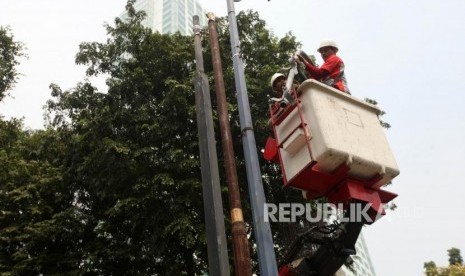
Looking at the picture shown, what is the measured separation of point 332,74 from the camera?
5.45m

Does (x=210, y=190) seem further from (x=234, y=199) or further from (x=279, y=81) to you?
(x=279, y=81)

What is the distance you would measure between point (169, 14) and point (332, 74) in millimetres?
91187

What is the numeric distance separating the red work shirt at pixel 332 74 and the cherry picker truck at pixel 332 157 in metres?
0.33

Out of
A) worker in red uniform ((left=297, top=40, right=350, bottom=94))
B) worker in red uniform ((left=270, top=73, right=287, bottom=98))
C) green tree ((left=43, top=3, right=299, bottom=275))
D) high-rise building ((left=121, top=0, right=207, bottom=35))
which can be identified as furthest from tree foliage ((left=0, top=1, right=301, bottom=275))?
high-rise building ((left=121, top=0, right=207, bottom=35))

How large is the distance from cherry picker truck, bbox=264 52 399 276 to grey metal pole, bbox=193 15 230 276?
919 millimetres

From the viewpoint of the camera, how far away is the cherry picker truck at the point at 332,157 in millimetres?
4477

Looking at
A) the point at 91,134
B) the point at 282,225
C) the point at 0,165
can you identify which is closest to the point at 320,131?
the point at 282,225

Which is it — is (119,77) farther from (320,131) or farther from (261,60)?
(320,131)

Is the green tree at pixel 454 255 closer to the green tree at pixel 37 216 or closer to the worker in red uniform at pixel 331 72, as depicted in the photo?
the green tree at pixel 37 216

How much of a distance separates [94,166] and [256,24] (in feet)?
22.7

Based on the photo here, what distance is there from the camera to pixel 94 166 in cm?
1147

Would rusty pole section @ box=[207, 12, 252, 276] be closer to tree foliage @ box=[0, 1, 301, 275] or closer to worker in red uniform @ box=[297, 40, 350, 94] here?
worker in red uniform @ box=[297, 40, 350, 94]

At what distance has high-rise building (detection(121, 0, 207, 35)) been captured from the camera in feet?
292

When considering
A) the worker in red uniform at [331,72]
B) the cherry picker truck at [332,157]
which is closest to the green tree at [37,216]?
the cherry picker truck at [332,157]
